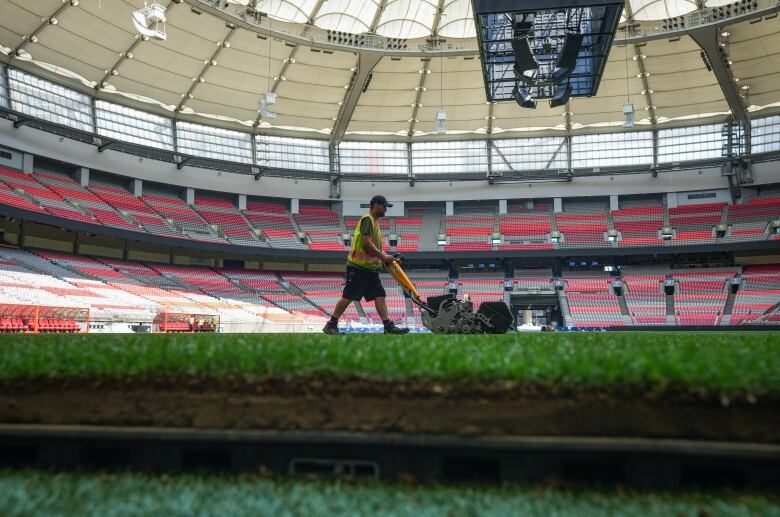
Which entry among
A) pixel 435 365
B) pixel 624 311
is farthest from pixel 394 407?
pixel 624 311

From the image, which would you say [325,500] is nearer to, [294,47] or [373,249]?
[373,249]

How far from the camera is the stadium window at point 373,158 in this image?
52.0 metres

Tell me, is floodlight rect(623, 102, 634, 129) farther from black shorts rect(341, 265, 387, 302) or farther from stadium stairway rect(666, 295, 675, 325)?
black shorts rect(341, 265, 387, 302)

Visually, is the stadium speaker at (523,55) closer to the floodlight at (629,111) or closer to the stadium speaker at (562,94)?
the stadium speaker at (562,94)

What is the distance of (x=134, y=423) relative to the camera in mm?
3324

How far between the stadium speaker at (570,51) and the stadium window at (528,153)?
30.2 metres

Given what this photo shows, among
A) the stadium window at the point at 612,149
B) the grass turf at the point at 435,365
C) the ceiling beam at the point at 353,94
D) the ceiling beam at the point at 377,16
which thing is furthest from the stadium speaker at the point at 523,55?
the stadium window at the point at 612,149

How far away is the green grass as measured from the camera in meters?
2.54

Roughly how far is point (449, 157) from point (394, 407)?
5098 cm

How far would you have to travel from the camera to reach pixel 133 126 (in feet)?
146

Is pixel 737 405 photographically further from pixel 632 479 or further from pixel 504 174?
pixel 504 174

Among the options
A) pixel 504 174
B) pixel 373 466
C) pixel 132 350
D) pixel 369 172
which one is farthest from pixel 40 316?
pixel 504 174

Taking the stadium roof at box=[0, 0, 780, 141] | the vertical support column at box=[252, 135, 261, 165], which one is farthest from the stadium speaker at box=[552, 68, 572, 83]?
the vertical support column at box=[252, 135, 261, 165]

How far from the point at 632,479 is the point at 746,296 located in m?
49.1
